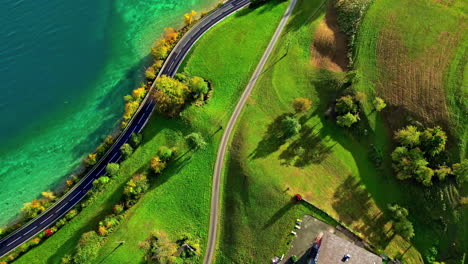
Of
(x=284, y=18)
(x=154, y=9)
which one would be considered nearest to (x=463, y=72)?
(x=284, y=18)

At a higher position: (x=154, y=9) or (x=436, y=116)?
(x=154, y=9)

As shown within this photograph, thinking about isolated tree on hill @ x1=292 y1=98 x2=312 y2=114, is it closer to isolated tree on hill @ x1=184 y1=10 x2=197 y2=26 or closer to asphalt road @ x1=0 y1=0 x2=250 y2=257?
asphalt road @ x1=0 y1=0 x2=250 y2=257

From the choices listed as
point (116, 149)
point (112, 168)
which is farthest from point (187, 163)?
point (116, 149)

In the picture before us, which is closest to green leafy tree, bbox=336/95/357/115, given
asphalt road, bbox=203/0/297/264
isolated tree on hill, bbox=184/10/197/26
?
asphalt road, bbox=203/0/297/264

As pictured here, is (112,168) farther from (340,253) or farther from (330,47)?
(330,47)

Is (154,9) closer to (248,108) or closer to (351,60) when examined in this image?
(248,108)

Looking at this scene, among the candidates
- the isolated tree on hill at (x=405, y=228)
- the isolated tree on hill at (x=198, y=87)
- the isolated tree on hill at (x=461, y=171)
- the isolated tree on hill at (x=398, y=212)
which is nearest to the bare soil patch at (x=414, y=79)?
the isolated tree on hill at (x=461, y=171)

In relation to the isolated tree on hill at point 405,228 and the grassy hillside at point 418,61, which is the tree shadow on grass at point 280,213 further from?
the grassy hillside at point 418,61
